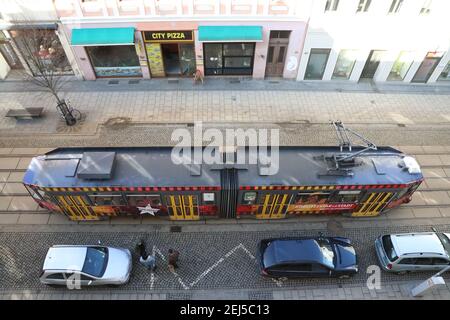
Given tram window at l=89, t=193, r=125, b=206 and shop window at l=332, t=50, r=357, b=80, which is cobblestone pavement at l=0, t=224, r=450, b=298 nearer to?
tram window at l=89, t=193, r=125, b=206

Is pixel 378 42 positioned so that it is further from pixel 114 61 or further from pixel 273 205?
pixel 114 61

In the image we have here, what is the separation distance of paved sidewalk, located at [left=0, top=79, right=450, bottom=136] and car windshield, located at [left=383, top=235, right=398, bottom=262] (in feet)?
31.4

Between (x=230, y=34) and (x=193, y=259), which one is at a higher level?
(x=230, y=34)

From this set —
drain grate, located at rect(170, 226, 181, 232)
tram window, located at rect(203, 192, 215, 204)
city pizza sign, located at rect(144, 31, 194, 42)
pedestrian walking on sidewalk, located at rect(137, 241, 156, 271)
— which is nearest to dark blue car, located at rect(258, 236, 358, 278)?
tram window, located at rect(203, 192, 215, 204)

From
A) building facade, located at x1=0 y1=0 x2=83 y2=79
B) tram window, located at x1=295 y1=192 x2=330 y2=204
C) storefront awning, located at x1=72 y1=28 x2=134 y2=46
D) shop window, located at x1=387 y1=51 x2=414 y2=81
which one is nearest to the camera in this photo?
tram window, located at x1=295 y1=192 x2=330 y2=204

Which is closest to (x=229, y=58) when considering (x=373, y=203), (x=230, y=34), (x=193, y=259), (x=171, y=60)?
(x=230, y=34)

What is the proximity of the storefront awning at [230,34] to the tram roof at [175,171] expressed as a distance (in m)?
9.96

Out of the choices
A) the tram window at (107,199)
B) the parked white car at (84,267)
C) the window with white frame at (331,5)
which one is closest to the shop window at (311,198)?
the tram window at (107,199)

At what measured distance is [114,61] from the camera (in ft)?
79.0

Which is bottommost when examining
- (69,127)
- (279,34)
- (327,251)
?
(327,251)

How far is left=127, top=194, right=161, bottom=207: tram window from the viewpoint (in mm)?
14672

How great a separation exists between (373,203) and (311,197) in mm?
3391

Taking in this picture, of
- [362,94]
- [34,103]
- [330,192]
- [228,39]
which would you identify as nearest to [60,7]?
[34,103]

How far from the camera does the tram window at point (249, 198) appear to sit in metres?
14.8
